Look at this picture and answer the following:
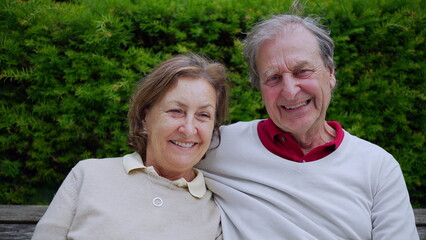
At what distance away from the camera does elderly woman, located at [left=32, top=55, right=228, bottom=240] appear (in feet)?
6.59

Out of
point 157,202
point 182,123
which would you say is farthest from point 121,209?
point 182,123

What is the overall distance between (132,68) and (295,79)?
1231 mm

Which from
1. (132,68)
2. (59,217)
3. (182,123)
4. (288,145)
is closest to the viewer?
(59,217)

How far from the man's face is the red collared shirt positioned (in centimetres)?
7

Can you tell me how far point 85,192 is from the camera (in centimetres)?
206

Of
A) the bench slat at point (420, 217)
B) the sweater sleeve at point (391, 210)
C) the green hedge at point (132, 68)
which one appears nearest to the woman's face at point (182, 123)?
the green hedge at point (132, 68)

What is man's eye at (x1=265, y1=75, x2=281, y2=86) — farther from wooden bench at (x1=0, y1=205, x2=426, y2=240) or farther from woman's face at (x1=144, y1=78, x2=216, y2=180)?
wooden bench at (x1=0, y1=205, x2=426, y2=240)

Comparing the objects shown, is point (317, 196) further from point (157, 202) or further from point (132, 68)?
point (132, 68)

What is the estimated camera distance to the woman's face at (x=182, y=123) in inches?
84.1

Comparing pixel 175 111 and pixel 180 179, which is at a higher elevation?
pixel 175 111

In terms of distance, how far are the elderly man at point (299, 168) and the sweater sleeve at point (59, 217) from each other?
0.72 meters

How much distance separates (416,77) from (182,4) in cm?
171

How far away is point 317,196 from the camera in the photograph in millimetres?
2180

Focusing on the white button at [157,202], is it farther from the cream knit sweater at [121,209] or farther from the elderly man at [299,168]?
the elderly man at [299,168]
